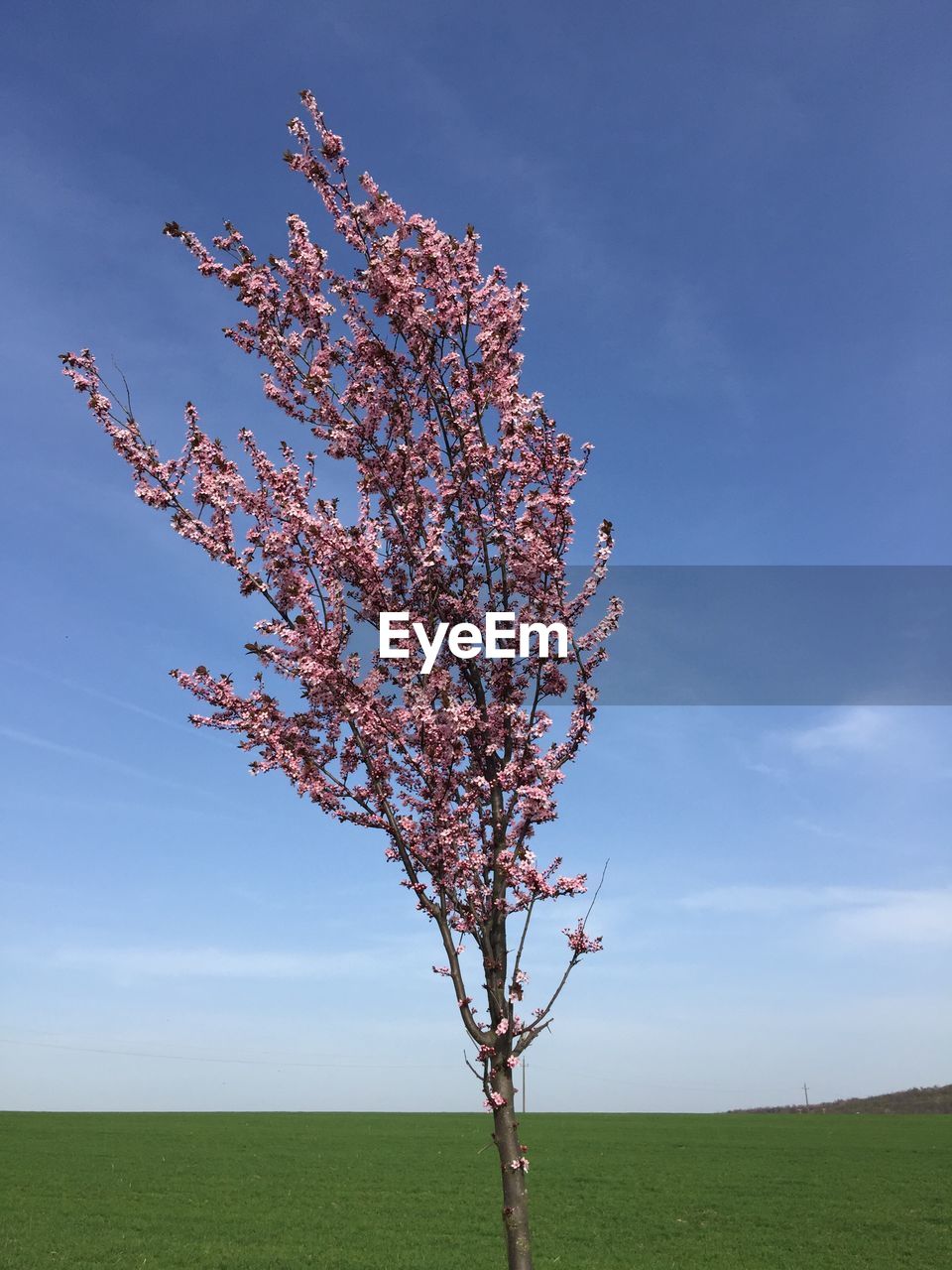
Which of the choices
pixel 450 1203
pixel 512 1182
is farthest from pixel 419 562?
pixel 450 1203

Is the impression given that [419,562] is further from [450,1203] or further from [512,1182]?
[450,1203]

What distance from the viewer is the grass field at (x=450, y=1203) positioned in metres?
29.1

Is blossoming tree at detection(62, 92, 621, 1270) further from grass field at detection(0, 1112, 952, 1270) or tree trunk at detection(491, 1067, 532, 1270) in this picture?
grass field at detection(0, 1112, 952, 1270)

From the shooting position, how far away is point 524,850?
8.38 meters

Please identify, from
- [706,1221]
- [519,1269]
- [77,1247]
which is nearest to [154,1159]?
[77,1247]

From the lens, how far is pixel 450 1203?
1527 inches

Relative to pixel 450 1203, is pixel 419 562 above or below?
above

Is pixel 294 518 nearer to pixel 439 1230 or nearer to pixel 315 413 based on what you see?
pixel 315 413

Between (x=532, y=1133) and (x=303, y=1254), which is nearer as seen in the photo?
(x=303, y=1254)

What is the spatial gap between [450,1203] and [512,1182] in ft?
116

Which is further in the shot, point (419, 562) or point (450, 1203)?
point (450, 1203)

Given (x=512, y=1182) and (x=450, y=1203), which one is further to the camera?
(x=450, y=1203)

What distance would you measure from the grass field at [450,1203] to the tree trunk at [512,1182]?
22029mm

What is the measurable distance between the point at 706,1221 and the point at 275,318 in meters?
36.0
